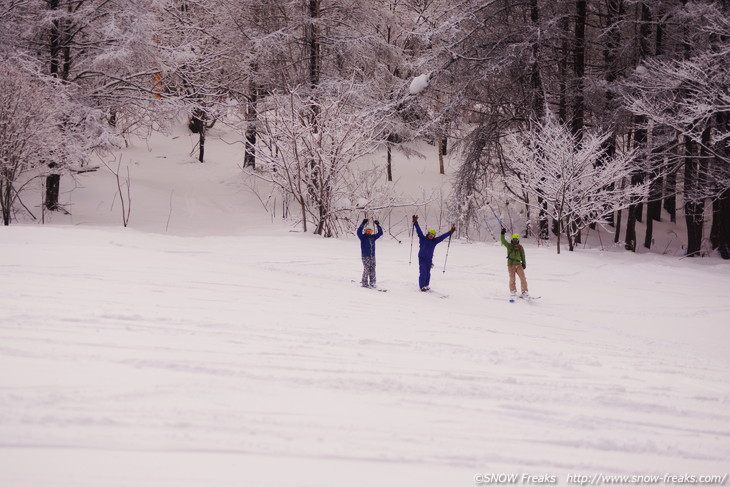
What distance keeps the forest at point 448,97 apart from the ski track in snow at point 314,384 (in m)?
6.55

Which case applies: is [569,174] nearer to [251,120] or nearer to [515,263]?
[515,263]

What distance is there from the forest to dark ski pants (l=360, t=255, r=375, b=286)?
4.82 meters

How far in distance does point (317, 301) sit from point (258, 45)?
1343cm

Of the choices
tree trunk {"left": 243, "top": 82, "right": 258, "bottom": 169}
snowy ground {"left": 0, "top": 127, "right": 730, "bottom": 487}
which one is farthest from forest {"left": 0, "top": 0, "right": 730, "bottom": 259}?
snowy ground {"left": 0, "top": 127, "right": 730, "bottom": 487}

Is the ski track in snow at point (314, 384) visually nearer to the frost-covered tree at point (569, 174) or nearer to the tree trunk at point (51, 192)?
the frost-covered tree at point (569, 174)

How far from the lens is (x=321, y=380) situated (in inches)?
187

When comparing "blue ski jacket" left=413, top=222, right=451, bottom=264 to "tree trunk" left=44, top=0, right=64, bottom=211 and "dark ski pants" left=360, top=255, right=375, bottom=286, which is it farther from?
"tree trunk" left=44, top=0, right=64, bottom=211

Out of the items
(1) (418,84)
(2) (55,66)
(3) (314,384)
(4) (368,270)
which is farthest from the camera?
(2) (55,66)

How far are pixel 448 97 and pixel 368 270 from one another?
9.75 meters

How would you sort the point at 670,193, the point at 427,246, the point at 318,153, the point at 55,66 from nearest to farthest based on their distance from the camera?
the point at 427,246 → the point at 318,153 → the point at 670,193 → the point at 55,66

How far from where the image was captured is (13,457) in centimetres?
323

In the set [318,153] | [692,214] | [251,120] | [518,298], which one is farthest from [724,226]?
[251,120]

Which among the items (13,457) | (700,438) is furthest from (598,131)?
(13,457)

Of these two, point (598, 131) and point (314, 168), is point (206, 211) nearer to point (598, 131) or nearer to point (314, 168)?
point (314, 168)
